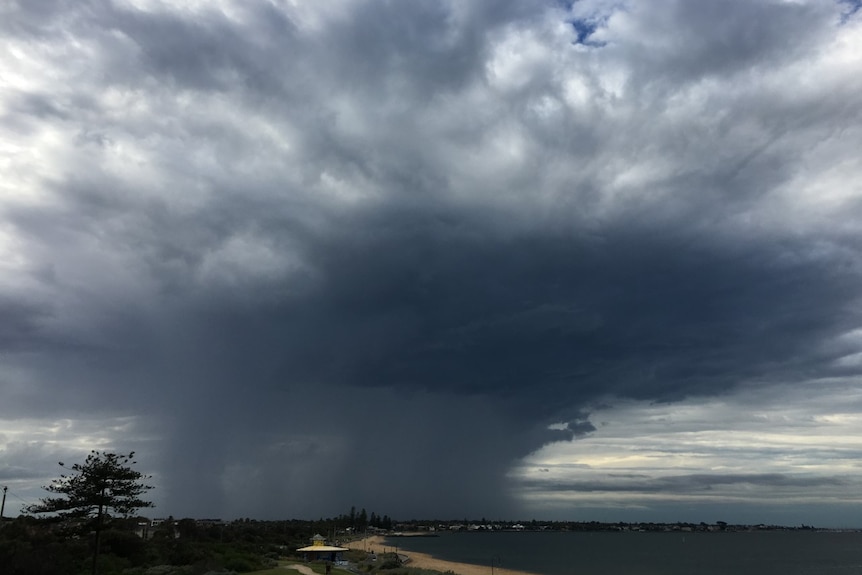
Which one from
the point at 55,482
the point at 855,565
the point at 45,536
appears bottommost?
the point at 855,565

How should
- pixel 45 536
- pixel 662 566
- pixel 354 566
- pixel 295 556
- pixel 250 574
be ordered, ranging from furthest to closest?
pixel 662 566 → pixel 295 556 → pixel 354 566 → pixel 250 574 → pixel 45 536

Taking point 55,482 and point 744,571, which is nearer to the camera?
point 55,482

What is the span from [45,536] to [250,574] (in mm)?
15774

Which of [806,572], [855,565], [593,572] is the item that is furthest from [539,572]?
[855,565]

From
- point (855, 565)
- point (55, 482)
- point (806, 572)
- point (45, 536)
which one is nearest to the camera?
point (55, 482)

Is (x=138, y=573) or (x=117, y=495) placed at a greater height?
(x=117, y=495)

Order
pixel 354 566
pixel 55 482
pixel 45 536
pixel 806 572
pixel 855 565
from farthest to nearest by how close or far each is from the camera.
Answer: pixel 855 565 → pixel 806 572 → pixel 354 566 → pixel 45 536 → pixel 55 482

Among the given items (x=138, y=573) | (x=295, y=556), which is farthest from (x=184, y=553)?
(x=295, y=556)

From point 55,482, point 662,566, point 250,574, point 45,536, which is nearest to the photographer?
point 55,482

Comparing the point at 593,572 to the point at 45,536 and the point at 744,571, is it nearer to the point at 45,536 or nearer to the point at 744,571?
the point at 744,571

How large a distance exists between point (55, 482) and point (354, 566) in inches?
2038

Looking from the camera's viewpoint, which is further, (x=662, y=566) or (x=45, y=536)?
(x=662, y=566)

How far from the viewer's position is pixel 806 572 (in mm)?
105250

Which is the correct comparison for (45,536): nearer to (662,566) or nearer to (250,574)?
(250,574)
